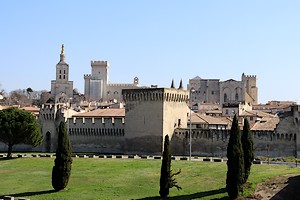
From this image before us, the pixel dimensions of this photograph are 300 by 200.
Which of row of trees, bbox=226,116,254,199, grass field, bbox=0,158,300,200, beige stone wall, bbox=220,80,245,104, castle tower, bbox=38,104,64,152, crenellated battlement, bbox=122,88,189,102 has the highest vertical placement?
beige stone wall, bbox=220,80,245,104

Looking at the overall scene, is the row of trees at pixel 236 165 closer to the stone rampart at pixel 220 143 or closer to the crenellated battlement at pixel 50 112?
the stone rampart at pixel 220 143

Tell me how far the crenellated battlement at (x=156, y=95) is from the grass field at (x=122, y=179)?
13514 millimetres

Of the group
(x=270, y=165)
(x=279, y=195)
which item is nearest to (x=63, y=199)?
(x=279, y=195)

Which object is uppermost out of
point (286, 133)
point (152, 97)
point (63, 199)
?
point (152, 97)

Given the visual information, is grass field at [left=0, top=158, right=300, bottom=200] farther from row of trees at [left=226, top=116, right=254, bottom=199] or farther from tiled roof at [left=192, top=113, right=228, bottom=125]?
tiled roof at [left=192, top=113, right=228, bottom=125]

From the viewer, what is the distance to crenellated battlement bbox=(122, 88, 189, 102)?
256 feet

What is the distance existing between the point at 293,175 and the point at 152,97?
1323 inches

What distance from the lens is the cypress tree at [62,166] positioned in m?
51.8

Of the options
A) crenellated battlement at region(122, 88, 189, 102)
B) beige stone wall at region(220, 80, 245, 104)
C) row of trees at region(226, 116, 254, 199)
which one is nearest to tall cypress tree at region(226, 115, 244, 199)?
row of trees at region(226, 116, 254, 199)

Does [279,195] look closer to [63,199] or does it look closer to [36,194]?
[63,199]

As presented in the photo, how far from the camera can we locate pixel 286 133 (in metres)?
71.6

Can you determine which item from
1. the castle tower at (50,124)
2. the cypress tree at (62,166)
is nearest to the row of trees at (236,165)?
the cypress tree at (62,166)

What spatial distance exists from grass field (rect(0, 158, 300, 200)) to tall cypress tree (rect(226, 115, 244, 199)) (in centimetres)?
139

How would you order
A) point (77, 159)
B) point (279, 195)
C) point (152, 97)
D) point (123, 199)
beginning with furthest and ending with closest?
1. point (152, 97)
2. point (77, 159)
3. point (123, 199)
4. point (279, 195)
